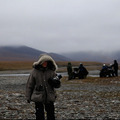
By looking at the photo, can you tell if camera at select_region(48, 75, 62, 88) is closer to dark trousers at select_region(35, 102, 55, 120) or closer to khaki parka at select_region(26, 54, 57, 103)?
khaki parka at select_region(26, 54, 57, 103)

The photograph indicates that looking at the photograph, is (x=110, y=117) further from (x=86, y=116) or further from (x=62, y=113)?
(x=62, y=113)

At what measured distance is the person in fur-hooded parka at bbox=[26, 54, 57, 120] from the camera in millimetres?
6480

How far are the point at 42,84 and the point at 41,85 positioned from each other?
0.04m

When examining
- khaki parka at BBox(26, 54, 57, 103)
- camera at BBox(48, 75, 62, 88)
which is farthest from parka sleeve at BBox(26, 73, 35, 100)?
camera at BBox(48, 75, 62, 88)

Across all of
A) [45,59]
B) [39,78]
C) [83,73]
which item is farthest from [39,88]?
[83,73]

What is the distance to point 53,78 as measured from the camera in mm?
6527

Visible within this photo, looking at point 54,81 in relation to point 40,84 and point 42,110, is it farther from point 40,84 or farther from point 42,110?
point 42,110

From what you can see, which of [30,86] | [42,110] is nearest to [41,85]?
[30,86]

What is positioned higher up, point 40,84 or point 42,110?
point 40,84

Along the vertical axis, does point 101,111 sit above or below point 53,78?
below

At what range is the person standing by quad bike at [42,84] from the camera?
255 inches

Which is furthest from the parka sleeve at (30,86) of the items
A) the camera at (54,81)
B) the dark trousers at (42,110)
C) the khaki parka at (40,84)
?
the camera at (54,81)

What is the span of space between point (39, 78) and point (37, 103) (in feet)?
2.10

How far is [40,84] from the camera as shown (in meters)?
6.50
